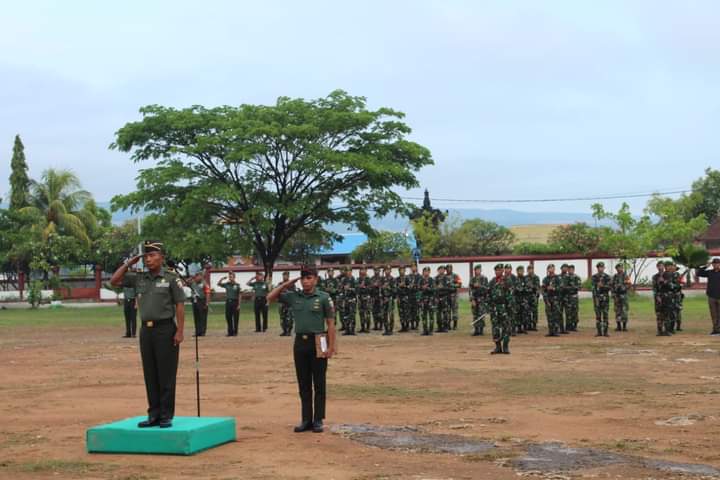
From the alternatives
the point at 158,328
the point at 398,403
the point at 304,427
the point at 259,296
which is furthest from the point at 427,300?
the point at 158,328

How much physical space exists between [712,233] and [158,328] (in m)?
75.9

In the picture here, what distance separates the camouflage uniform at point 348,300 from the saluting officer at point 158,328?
1694 centimetres

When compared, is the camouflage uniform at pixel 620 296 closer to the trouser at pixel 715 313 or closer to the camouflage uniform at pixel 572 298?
the camouflage uniform at pixel 572 298

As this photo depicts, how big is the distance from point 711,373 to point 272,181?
3101 centimetres

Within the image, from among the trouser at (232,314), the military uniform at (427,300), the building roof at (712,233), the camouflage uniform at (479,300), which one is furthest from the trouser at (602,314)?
the building roof at (712,233)

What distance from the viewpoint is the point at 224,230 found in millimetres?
45438

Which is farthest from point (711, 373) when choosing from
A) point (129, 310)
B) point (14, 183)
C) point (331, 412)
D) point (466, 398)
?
point (14, 183)

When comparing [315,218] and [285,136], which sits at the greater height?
[285,136]

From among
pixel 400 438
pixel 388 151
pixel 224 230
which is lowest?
pixel 400 438

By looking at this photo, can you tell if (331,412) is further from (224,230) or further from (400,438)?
(224,230)

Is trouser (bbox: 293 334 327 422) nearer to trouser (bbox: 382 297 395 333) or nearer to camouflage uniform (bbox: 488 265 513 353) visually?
camouflage uniform (bbox: 488 265 513 353)

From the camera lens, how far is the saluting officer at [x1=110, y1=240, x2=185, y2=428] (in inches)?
412

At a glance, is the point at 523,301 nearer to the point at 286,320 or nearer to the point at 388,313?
the point at 388,313

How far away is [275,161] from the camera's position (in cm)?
4528
